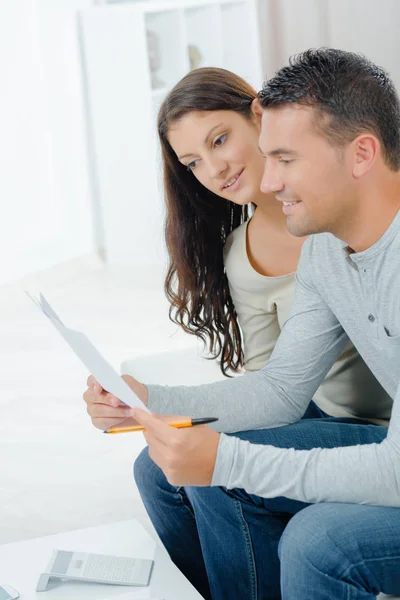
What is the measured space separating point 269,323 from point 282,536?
0.61 meters

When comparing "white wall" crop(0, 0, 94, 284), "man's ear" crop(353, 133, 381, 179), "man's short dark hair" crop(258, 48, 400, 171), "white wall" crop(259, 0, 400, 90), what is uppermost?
"man's short dark hair" crop(258, 48, 400, 171)

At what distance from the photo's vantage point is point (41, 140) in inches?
194

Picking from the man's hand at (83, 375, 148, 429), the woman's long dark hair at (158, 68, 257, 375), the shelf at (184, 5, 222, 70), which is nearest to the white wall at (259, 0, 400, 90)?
the shelf at (184, 5, 222, 70)

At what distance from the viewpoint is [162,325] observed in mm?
3869

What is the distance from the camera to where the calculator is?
1.29 metres

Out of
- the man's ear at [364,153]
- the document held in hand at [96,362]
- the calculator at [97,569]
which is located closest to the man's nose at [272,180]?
the man's ear at [364,153]

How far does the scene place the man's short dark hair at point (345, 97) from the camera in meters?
1.25

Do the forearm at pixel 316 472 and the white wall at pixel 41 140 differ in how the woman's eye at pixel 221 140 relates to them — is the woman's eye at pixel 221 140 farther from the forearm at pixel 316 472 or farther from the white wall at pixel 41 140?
the white wall at pixel 41 140

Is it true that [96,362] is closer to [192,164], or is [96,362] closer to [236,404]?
[236,404]

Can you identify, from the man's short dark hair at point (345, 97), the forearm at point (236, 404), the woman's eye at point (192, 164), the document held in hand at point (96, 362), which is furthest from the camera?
the woman's eye at point (192, 164)

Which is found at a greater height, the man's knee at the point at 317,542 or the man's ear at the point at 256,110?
the man's ear at the point at 256,110

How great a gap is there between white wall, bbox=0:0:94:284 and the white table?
11.1 ft

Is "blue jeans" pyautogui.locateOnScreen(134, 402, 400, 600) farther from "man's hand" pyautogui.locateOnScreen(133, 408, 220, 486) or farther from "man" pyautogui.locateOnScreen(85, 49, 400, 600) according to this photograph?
"man's hand" pyautogui.locateOnScreen(133, 408, 220, 486)

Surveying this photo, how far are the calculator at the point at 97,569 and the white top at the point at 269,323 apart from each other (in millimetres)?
497
